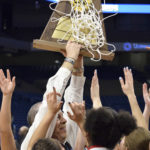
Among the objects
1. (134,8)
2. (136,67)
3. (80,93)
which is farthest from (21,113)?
(80,93)

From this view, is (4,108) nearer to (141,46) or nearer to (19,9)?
(141,46)

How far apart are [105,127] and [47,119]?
305mm

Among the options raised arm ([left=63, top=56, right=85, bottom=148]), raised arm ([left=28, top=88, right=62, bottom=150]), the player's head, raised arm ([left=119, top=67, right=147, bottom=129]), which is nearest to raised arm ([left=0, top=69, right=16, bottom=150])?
raised arm ([left=28, top=88, right=62, bottom=150])

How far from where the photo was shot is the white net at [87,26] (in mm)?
2045

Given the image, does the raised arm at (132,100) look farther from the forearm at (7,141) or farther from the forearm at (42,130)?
the forearm at (7,141)

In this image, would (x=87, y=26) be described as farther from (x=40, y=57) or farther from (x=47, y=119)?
(x=40, y=57)

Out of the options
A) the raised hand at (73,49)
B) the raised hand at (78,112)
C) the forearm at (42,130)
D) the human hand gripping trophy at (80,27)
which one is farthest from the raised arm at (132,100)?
the forearm at (42,130)

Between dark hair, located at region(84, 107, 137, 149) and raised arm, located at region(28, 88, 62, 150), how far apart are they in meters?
0.20

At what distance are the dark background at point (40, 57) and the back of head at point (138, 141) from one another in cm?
687

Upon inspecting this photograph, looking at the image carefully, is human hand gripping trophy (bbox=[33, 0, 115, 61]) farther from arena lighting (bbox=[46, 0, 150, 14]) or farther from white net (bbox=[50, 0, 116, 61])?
arena lighting (bbox=[46, 0, 150, 14])

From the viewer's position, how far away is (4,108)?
1811mm

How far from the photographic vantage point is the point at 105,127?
1.49 m

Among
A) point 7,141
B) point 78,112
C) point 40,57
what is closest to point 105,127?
point 78,112

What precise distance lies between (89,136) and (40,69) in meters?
8.27
